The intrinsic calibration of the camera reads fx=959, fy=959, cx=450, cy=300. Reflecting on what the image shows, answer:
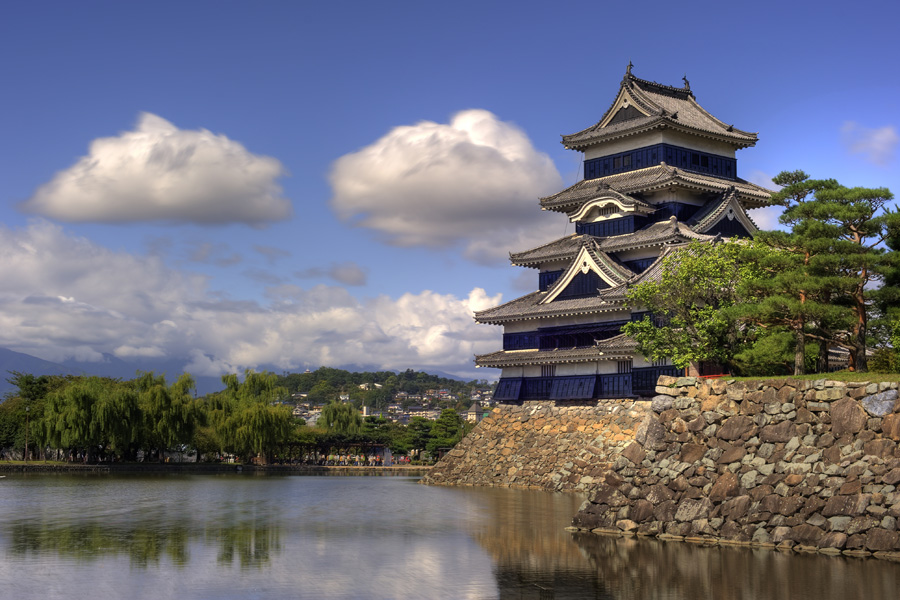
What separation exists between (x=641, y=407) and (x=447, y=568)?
2292 cm

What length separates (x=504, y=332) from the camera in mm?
48938

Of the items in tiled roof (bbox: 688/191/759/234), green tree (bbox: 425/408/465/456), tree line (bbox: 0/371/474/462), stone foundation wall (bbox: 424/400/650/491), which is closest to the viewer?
stone foundation wall (bbox: 424/400/650/491)

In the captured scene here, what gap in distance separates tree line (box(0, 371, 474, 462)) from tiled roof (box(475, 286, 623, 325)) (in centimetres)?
1841

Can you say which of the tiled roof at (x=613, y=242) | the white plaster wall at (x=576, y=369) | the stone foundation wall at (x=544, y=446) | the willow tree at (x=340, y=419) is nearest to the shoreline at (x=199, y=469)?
the willow tree at (x=340, y=419)

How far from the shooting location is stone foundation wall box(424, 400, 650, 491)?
3925 centimetres

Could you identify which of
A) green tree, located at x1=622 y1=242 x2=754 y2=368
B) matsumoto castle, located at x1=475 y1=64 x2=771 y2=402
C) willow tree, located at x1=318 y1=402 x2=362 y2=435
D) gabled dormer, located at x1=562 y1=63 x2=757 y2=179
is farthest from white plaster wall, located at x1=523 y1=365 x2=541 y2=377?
willow tree, located at x1=318 y1=402 x2=362 y2=435

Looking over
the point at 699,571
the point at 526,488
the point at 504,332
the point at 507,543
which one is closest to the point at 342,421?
the point at 504,332

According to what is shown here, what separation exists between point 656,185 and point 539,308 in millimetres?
8032

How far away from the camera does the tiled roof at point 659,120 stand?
155 feet

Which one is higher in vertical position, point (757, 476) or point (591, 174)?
point (591, 174)

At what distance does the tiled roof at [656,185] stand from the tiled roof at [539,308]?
200 inches

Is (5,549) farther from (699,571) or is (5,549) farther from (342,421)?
(342,421)

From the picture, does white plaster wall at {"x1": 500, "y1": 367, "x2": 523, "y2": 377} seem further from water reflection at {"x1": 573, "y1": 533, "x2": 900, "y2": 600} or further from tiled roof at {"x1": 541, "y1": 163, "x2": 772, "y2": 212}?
water reflection at {"x1": 573, "y1": 533, "x2": 900, "y2": 600}

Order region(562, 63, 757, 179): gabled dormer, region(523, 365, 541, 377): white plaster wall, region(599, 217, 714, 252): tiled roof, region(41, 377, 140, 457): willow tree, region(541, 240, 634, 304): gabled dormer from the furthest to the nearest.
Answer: region(41, 377, 140, 457): willow tree, region(562, 63, 757, 179): gabled dormer, region(523, 365, 541, 377): white plaster wall, region(541, 240, 634, 304): gabled dormer, region(599, 217, 714, 252): tiled roof
